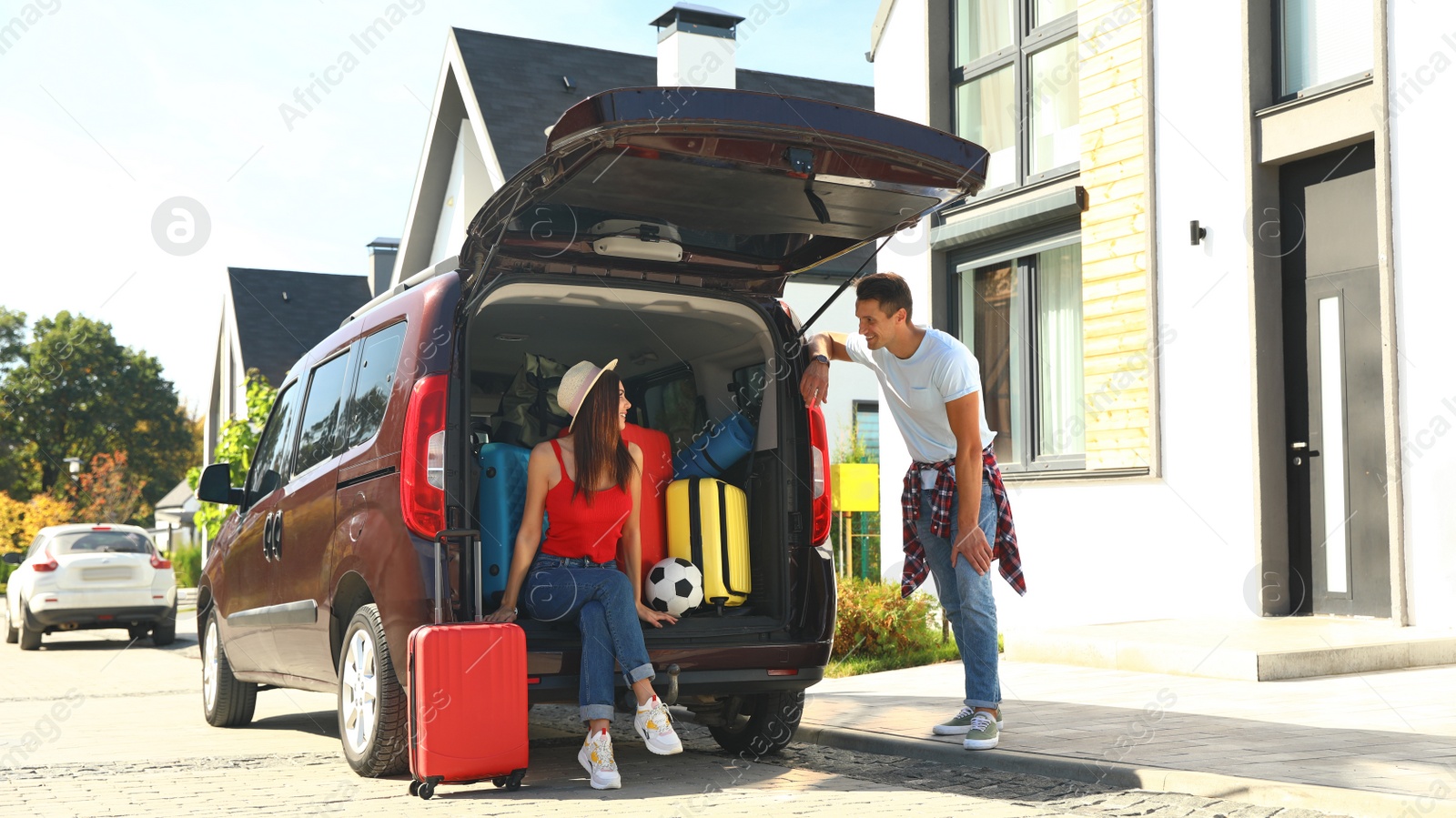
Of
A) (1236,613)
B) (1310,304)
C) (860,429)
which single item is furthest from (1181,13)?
(860,429)

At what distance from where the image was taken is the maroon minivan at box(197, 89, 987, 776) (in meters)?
5.24

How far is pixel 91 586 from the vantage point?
58.0 ft

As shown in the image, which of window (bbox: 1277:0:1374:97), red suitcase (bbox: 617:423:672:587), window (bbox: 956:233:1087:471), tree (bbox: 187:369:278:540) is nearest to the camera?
red suitcase (bbox: 617:423:672:587)

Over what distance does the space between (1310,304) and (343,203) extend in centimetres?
669

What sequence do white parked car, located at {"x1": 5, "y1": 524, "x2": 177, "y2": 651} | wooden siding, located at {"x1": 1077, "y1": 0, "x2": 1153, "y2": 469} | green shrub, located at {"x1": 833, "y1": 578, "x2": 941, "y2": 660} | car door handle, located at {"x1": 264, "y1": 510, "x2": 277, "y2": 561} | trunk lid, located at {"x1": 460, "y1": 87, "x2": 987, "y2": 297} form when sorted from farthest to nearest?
white parked car, located at {"x1": 5, "y1": 524, "x2": 177, "y2": 651}
wooden siding, located at {"x1": 1077, "y1": 0, "x2": 1153, "y2": 469}
green shrub, located at {"x1": 833, "y1": 578, "x2": 941, "y2": 660}
car door handle, located at {"x1": 264, "y1": 510, "x2": 277, "y2": 561}
trunk lid, located at {"x1": 460, "y1": 87, "x2": 987, "y2": 297}

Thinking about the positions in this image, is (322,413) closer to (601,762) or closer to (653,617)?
(653,617)

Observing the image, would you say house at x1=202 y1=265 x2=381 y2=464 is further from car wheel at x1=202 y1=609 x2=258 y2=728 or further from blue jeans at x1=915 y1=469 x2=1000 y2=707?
blue jeans at x1=915 y1=469 x2=1000 y2=707

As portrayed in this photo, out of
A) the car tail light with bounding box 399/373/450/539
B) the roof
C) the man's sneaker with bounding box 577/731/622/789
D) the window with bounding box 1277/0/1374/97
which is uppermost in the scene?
the roof

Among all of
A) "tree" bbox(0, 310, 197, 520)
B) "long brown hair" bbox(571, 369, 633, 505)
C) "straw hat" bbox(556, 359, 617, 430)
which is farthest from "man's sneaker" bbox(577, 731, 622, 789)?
"tree" bbox(0, 310, 197, 520)

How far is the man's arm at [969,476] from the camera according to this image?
5.95 metres

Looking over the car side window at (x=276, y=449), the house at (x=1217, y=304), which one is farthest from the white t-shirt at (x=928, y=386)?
the house at (x=1217, y=304)

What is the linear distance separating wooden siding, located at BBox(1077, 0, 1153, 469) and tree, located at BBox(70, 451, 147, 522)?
4885 cm

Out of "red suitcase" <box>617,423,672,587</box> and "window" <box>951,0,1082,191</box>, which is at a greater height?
"window" <box>951,0,1082,191</box>

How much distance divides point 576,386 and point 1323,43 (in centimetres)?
638
